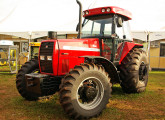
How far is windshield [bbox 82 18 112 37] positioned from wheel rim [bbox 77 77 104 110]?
1.39 metres

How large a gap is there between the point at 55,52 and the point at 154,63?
10.4 metres

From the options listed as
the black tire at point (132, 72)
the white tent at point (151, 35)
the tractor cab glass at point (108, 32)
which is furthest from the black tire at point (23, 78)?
the white tent at point (151, 35)

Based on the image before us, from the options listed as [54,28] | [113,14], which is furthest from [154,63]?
[113,14]

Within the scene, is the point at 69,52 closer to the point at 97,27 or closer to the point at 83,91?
the point at 83,91

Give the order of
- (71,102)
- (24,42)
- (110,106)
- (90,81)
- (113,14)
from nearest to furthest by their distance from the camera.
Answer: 1. (71,102)
2. (90,81)
3. (110,106)
4. (113,14)
5. (24,42)

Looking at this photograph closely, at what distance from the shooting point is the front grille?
361 centimetres

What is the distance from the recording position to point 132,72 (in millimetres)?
4523

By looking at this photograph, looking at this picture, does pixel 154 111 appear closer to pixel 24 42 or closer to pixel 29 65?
pixel 29 65

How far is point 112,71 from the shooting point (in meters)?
4.01

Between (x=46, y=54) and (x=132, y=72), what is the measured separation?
2.22m

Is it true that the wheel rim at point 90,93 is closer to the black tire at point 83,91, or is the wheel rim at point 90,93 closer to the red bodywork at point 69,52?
the black tire at point 83,91

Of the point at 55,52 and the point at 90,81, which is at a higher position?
the point at 55,52

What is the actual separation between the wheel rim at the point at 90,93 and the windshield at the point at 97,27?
139 cm

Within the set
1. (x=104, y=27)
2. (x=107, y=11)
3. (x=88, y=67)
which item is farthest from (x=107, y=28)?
(x=88, y=67)
